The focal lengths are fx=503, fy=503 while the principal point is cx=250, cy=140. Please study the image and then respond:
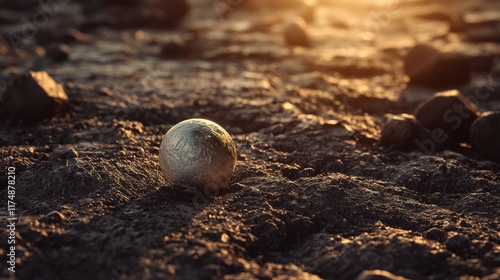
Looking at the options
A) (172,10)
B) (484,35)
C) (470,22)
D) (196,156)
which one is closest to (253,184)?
(196,156)

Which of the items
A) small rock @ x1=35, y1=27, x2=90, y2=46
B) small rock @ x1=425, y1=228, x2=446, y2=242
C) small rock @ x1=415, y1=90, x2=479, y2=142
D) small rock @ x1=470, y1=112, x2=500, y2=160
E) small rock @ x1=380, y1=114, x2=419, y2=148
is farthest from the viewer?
small rock @ x1=35, y1=27, x2=90, y2=46

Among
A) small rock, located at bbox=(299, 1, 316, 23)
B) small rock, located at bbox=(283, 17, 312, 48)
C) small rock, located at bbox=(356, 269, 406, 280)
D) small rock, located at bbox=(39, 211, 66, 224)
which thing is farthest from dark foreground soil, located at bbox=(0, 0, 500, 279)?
small rock, located at bbox=(299, 1, 316, 23)

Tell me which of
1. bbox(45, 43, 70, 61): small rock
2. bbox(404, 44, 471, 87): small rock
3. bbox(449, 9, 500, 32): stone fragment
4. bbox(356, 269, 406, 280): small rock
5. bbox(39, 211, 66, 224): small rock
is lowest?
bbox(39, 211, 66, 224): small rock

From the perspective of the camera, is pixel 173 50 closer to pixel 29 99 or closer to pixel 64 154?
pixel 29 99

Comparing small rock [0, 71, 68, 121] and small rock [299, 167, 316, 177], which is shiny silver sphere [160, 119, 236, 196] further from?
small rock [0, 71, 68, 121]

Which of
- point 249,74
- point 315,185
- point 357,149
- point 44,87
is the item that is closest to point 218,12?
point 249,74

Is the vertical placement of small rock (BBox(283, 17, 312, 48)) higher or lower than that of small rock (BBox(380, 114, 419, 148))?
higher

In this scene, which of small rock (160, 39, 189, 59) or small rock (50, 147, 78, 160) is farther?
small rock (160, 39, 189, 59)

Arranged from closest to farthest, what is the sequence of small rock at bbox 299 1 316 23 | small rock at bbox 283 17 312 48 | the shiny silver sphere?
the shiny silver sphere → small rock at bbox 283 17 312 48 → small rock at bbox 299 1 316 23
